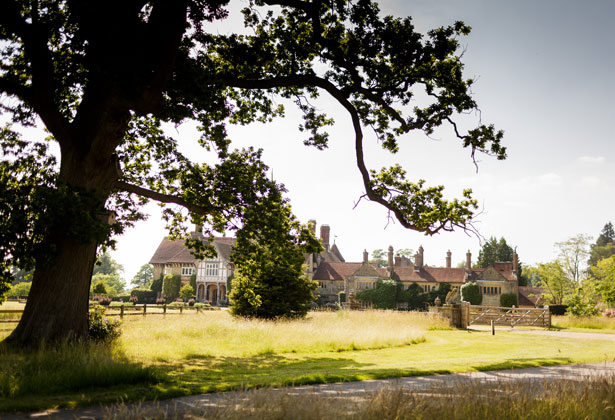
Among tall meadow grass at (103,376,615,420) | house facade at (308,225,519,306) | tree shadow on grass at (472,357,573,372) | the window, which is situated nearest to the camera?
tall meadow grass at (103,376,615,420)

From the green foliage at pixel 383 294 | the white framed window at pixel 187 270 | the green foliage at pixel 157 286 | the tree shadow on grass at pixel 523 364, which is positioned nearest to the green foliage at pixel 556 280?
the green foliage at pixel 383 294

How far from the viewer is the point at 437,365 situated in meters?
11.1

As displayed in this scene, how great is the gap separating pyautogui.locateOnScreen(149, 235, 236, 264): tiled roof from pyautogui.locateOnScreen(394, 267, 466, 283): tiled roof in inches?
1029

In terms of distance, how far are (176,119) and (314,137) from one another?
5.46 meters

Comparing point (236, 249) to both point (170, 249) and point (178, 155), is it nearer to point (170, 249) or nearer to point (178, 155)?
point (178, 155)

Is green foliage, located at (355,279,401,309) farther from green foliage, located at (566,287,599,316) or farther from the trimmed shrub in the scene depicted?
green foliage, located at (566,287,599,316)

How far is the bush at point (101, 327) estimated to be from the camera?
1235cm

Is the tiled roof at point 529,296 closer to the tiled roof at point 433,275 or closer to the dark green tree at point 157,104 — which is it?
the tiled roof at point 433,275

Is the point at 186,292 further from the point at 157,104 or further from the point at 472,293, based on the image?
the point at 157,104

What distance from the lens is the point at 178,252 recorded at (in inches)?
2753

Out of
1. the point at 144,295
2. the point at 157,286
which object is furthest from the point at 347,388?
the point at 157,286

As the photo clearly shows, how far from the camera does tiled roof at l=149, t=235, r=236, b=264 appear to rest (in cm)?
6688

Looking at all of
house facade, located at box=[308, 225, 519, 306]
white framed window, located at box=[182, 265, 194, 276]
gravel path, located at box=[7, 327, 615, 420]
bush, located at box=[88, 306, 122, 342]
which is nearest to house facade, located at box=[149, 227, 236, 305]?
white framed window, located at box=[182, 265, 194, 276]

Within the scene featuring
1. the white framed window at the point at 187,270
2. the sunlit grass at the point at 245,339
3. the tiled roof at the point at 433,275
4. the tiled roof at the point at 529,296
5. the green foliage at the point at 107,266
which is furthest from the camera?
the green foliage at the point at 107,266
